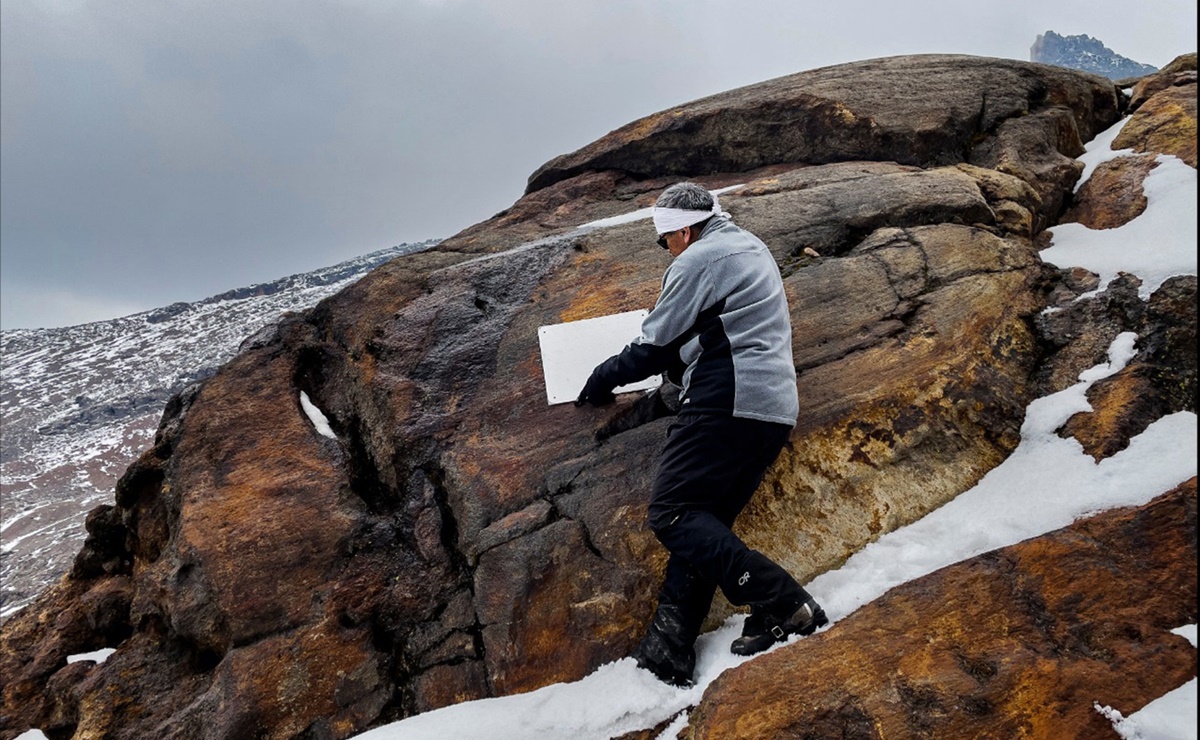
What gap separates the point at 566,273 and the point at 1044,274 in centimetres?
608

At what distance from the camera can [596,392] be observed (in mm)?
7227

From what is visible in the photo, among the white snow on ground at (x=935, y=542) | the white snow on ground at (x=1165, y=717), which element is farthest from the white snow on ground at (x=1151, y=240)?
the white snow on ground at (x=1165, y=717)

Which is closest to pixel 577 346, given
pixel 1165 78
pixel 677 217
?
pixel 677 217

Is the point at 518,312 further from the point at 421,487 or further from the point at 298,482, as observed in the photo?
the point at 298,482

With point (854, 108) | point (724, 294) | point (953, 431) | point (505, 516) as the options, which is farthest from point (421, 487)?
point (854, 108)

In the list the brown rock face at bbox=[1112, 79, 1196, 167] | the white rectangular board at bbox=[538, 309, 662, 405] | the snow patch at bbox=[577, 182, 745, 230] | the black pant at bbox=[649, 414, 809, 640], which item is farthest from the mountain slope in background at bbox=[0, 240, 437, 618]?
the black pant at bbox=[649, 414, 809, 640]

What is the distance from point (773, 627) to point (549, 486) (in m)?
2.84

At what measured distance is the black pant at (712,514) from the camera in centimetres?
531

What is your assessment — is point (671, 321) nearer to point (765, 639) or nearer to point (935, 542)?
point (765, 639)

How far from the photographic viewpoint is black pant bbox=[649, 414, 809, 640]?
5309mm

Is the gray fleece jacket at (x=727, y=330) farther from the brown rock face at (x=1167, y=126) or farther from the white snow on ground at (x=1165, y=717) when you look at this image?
the brown rock face at (x=1167, y=126)

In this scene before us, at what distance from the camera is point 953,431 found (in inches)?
263

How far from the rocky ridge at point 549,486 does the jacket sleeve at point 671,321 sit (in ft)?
3.96

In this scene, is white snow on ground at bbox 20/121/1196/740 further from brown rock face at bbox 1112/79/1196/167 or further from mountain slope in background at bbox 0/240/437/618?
mountain slope in background at bbox 0/240/437/618
